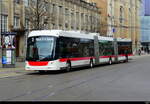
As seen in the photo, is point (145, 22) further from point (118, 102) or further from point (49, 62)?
point (118, 102)

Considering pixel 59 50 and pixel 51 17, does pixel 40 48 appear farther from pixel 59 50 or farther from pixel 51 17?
pixel 51 17

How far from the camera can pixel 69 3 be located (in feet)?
199

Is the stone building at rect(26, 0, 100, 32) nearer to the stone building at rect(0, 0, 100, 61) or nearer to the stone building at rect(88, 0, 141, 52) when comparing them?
the stone building at rect(0, 0, 100, 61)

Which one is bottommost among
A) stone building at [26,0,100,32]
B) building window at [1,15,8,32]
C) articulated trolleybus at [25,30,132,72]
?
articulated trolleybus at [25,30,132,72]

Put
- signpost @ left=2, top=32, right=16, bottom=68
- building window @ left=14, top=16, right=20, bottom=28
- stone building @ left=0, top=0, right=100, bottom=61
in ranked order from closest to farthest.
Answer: signpost @ left=2, top=32, right=16, bottom=68 → stone building @ left=0, top=0, right=100, bottom=61 → building window @ left=14, top=16, right=20, bottom=28

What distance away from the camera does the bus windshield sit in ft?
77.4

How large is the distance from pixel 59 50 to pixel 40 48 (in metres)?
1.26

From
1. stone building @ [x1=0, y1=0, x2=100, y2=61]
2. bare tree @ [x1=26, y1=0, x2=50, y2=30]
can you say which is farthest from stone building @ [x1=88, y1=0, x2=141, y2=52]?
bare tree @ [x1=26, y1=0, x2=50, y2=30]

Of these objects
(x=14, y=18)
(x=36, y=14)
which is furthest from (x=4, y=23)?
(x=36, y=14)

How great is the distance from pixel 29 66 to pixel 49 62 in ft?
4.73

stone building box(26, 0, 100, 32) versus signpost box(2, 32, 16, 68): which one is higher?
stone building box(26, 0, 100, 32)

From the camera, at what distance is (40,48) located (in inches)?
939

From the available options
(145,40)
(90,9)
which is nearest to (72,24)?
(90,9)

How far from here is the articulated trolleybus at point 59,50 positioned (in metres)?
23.6
